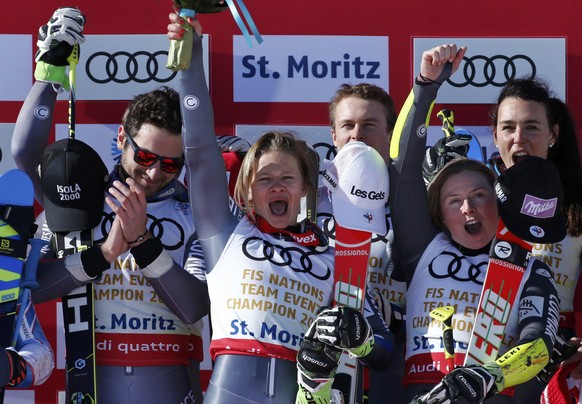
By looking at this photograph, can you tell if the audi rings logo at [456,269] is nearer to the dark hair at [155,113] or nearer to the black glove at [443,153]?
the black glove at [443,153]

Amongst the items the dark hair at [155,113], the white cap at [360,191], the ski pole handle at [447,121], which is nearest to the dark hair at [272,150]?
the white cap at [360,191]

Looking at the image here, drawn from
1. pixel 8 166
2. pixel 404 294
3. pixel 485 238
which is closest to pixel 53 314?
pixel 8 166

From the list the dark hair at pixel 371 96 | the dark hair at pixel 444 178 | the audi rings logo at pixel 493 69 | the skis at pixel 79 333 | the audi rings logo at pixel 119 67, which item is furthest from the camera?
the audi rings logo at pixel 493 69

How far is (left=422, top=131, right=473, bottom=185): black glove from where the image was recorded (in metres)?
4.54

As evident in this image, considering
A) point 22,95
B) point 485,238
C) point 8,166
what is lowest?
point 485,238

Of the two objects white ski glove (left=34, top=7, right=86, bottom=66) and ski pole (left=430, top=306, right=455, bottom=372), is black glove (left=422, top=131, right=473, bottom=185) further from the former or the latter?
white ski glove (left=34, top=7, right=86, bottom=66)

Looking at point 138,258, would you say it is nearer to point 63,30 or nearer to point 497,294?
point 63,30

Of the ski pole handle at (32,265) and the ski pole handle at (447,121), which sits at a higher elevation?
the ski pole handle at (447,121)

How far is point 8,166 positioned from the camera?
511cm

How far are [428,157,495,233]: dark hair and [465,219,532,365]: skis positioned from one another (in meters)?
0.26

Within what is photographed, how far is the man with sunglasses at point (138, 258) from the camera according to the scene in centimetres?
389

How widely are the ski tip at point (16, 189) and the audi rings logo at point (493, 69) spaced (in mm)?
2146

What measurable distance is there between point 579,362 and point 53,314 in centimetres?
227

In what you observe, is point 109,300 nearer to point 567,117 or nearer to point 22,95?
point 22,95
